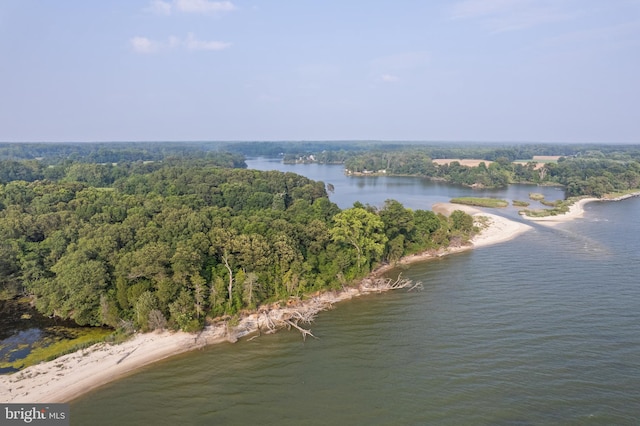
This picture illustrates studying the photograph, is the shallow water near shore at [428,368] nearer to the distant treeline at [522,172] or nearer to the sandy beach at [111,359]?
the sandy beach at [111,359]

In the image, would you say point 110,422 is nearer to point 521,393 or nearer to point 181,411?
point 181,411

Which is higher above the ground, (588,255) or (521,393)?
(588,255)

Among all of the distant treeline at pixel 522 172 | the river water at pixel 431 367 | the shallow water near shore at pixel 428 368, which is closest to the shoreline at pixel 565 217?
the distant treeline at pixel 522 172

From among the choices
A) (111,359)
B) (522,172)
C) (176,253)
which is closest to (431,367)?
(176,253)

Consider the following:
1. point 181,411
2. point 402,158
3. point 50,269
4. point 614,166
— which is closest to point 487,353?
point 181,411

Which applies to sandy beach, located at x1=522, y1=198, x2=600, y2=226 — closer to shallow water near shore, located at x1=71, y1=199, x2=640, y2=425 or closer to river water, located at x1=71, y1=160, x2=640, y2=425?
river water, located at x1=71, y1=160, x2=640, y2=425

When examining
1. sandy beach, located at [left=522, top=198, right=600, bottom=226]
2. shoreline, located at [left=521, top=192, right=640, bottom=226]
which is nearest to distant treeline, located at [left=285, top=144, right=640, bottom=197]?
shoreline, located at [left=521, top=192, right=640, bottom=226]
